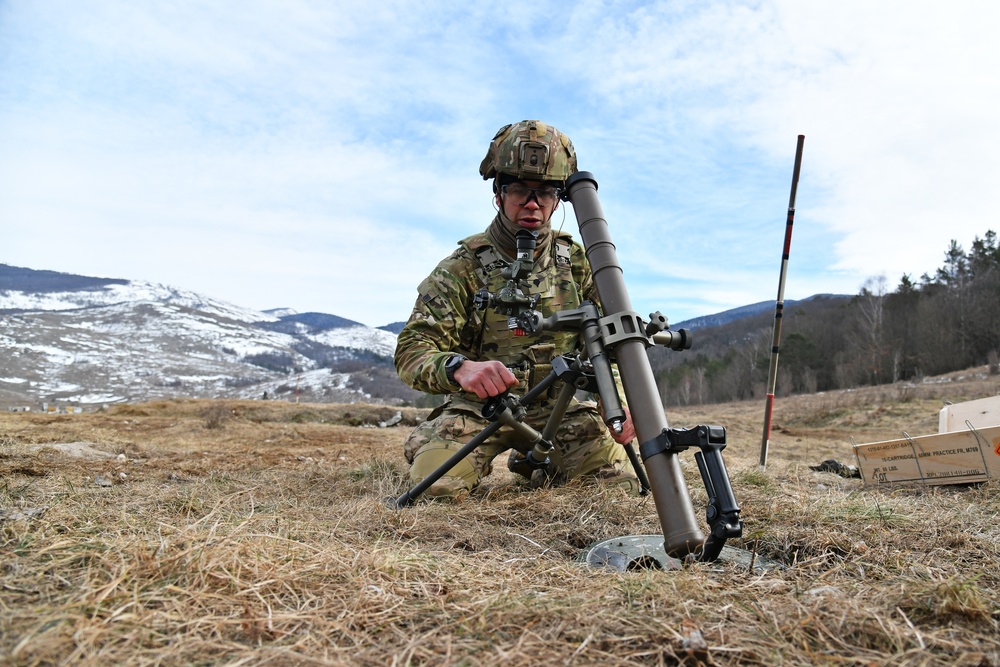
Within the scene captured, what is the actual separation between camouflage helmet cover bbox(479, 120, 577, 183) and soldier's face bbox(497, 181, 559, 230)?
13 cm

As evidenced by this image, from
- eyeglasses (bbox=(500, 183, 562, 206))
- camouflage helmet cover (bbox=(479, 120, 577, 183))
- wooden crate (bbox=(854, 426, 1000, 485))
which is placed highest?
camouflage helmet cover (bbox=(479, 120, 577, 183))

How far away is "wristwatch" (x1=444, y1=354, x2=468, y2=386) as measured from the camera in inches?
127

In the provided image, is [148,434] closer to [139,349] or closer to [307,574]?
[307,574]

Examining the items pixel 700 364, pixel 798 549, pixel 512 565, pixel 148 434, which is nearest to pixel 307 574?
pixel 512 565

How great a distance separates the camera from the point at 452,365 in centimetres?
324

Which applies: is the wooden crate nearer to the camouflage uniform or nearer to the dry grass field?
the dry grass field

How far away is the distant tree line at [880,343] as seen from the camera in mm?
45031

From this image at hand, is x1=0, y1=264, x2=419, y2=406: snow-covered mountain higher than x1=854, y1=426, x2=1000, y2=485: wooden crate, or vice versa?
x1=854, y1=426, x2=1000, y2=485: wooden crate

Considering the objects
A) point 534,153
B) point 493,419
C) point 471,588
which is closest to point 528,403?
point 493,419

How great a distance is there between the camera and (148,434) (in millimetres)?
8648

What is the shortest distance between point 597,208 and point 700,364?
62.5 metres

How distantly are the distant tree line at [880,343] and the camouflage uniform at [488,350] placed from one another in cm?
3943

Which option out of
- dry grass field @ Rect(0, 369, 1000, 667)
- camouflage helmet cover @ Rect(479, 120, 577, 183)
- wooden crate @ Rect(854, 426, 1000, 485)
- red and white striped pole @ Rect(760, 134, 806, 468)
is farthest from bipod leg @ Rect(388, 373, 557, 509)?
red and white striped pole @ Rect(760, 134, 806, 468)

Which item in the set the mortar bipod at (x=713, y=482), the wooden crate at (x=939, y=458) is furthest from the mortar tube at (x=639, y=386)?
the wooden crate at (x=939, y=458)
